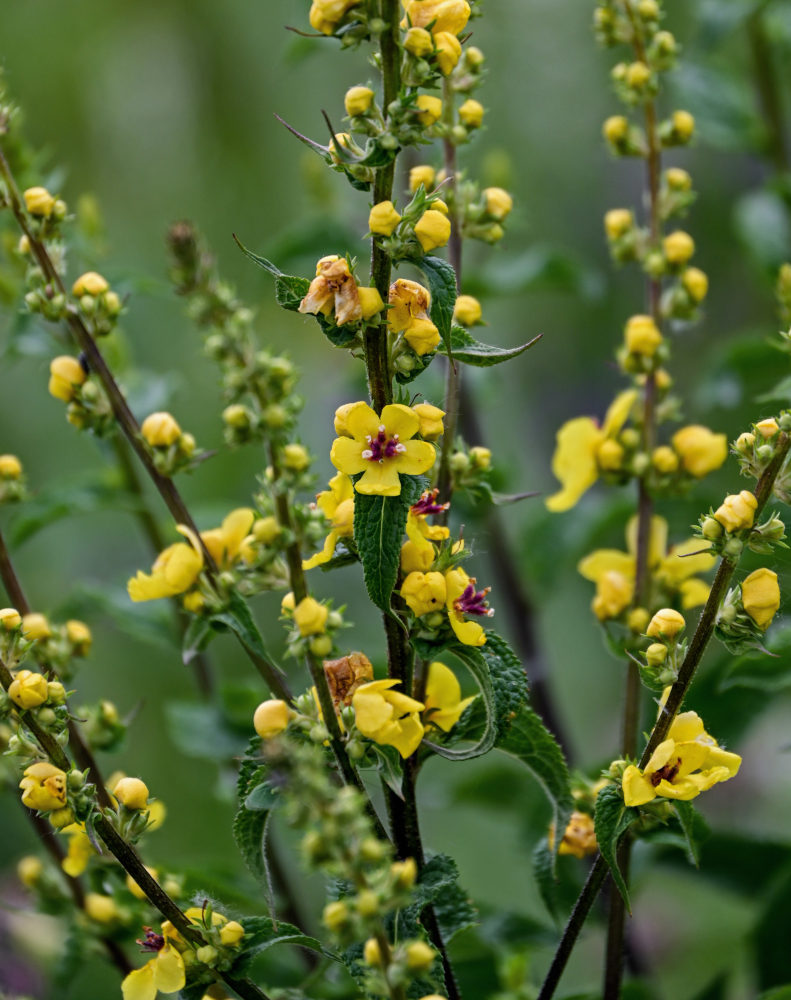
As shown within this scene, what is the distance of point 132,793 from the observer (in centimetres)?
62

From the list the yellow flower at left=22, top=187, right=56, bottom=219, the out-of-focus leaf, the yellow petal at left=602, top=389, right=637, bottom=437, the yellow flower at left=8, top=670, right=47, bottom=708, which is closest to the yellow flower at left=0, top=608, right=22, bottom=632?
the yellow flower at left=8, top=670, right=47, bottom=708

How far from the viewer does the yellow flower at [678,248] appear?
2.81 feet

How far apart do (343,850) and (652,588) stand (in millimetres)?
447

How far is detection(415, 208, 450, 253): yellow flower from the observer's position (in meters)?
0.57

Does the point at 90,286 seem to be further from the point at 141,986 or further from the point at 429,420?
the point at 141,986

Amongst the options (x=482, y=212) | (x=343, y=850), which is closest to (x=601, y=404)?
(x=482, y=212)

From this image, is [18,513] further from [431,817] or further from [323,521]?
[431,817]

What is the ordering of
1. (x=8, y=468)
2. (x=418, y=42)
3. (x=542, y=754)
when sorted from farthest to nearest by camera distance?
(x=8, y=468), (x=542, y=754), (x=418, y=42)

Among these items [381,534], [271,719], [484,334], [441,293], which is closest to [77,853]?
[271,719]

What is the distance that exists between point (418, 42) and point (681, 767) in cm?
42

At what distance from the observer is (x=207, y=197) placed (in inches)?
92.4

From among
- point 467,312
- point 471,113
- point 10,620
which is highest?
point 471,113

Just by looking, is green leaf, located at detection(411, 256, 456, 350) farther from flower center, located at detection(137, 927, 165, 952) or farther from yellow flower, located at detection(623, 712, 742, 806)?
flower center, located at detection(137, 927, 165, 952)

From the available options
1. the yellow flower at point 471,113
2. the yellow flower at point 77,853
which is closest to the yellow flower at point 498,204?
the yellow flower at point 471,113
